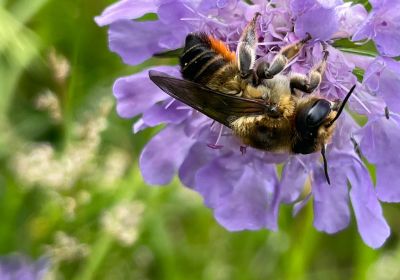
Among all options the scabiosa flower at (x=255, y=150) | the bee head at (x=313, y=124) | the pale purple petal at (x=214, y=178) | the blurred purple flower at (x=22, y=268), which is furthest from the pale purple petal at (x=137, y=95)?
the blurred purple flower at (x=22, y=268)

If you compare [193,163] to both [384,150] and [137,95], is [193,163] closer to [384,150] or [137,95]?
[137,95]

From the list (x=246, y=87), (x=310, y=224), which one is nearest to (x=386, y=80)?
(x=246, y=87)

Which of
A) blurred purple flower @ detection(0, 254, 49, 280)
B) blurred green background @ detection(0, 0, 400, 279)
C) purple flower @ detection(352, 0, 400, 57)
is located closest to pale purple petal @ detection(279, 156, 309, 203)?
purple flower @ detection(352, 0, 400, 57)

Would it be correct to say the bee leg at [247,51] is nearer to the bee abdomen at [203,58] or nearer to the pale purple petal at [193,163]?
the bee abdomen at [203,58]

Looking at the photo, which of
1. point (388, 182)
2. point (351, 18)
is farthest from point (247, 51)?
point (388, 182)

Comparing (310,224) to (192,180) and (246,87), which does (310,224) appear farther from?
(246,87)
